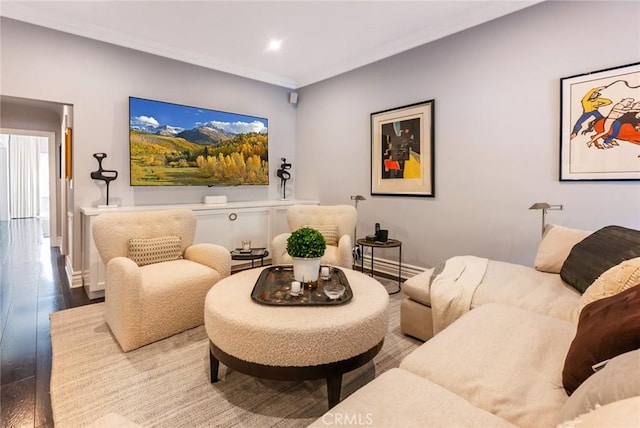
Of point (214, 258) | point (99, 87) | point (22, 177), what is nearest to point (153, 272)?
point (214, 258)

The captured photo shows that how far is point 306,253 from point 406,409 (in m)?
1.19

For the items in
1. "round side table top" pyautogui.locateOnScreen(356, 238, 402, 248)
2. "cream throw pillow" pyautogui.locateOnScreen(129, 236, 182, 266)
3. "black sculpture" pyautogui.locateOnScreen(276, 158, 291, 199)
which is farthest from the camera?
"black sculpture" pyautogui.locateOnScreen(276, 158, 291, 199)

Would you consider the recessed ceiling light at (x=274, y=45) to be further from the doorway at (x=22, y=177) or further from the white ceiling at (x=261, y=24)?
the doorway at (x=22, y=177)

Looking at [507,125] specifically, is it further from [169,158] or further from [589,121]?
[169,158]

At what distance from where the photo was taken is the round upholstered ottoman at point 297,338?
1.56 m

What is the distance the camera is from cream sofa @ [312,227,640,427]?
82cm

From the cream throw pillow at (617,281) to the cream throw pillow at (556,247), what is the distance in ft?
2.65

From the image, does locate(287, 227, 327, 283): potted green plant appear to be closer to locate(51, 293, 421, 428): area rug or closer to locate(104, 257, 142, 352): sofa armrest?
locate(51, 293, 421, 428): area rug

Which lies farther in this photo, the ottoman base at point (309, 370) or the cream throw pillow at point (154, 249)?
the cream throw pillow at point (154, 249)

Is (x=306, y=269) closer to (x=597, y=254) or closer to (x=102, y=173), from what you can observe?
(x=597, y=254)

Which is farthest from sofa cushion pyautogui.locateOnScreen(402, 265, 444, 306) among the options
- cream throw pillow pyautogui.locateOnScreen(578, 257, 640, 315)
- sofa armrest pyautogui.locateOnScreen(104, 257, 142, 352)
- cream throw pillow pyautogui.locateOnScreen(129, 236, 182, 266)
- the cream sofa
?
cream throw pillow pyautogui.locateOnScreen(129, 236, 182, 266)

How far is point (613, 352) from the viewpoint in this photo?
0.96 metres

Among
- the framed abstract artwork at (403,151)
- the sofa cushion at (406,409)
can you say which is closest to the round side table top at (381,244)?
the framed abstract artwork at (403,151)

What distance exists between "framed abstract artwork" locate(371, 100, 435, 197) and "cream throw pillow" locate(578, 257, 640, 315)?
2.10 metres
